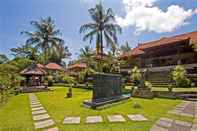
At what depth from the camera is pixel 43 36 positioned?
119ft

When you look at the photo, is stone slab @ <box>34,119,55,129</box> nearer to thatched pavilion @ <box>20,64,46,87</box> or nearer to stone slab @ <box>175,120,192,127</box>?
stone slab @ <box>175,120,192,127</box>

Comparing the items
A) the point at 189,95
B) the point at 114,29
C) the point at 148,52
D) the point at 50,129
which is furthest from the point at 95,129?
the point at 148,52

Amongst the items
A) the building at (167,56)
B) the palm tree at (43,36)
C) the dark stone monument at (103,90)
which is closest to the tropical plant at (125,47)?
the building at (167,56)

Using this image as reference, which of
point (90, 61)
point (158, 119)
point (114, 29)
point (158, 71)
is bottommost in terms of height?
point (158, 119)

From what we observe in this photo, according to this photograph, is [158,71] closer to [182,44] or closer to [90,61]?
[182,44]

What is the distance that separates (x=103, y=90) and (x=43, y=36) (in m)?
28.9

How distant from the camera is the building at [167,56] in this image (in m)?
25.2

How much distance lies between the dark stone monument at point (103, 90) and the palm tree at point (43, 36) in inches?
1057

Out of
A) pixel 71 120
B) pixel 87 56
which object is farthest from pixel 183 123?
pixel 87 56

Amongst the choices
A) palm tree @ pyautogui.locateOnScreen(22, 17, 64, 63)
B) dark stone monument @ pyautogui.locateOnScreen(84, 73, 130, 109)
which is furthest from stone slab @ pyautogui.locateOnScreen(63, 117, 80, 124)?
palm tree @ pyautogui.locateOnScreen(22, 17, 64, 63)

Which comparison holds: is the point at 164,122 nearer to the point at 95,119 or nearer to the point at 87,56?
the point at 95,119

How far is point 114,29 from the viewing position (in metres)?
25.5

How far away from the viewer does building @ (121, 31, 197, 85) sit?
25.2 metres

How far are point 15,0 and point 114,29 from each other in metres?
17.0
